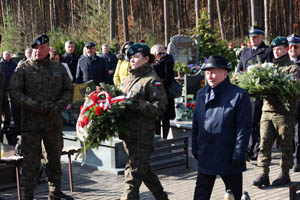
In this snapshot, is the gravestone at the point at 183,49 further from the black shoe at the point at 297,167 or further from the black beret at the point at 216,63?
the black beret at the point at 216,63

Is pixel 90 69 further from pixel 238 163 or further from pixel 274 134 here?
pixel 238 163

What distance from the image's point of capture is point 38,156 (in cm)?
604

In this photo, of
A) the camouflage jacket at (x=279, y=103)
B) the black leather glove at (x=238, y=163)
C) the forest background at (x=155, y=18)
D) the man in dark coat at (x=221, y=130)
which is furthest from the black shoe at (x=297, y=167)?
the forest background at (x=155, y=18)

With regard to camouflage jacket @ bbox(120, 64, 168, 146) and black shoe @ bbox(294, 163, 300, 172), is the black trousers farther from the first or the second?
black shoe @ bbox(294, 163, 300, 172)

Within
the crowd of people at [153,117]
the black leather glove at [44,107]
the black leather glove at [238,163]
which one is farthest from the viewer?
the black leather glove at [44,107]

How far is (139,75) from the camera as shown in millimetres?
5418

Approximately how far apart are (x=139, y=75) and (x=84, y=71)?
6.07 metres

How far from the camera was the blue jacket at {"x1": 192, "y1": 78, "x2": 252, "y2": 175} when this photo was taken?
462 cm

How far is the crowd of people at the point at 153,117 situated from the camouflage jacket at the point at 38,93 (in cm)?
1

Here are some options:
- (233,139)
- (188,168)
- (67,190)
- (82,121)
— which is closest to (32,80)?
(82,121)

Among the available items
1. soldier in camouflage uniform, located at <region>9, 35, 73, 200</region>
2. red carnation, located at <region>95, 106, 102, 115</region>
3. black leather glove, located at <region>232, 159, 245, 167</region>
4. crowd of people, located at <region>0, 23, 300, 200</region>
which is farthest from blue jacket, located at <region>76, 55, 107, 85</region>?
black leather glove, located at <region>232, 159, 245, 167</region>

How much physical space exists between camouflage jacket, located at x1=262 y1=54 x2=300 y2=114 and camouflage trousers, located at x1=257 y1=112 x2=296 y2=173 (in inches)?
2.7

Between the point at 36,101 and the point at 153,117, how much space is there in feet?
4.90

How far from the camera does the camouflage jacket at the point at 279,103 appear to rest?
674 cm
